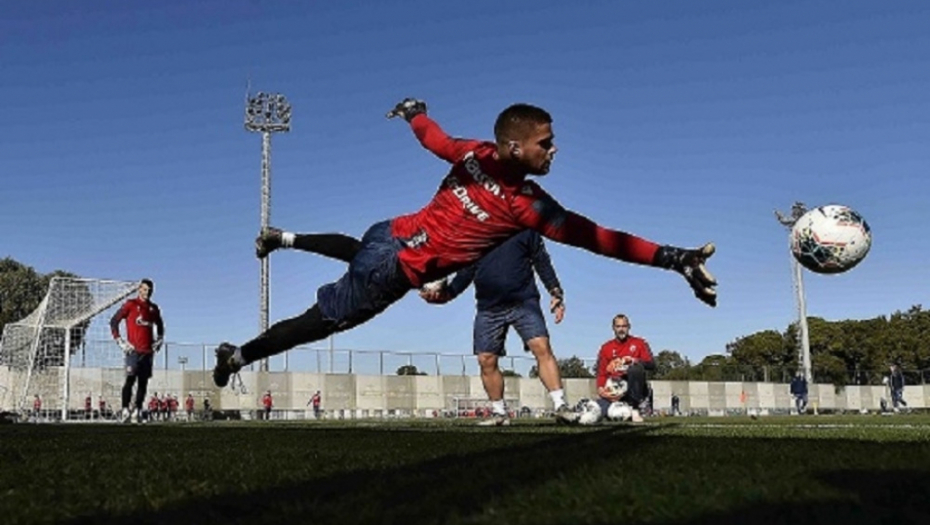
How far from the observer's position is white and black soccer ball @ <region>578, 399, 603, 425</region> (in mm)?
9164

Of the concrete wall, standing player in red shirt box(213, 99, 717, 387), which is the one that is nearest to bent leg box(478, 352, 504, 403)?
standing player in red shirt box(213, 99, 717, 387)

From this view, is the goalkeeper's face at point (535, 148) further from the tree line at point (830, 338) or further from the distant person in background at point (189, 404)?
the tree line at point (830, 338)

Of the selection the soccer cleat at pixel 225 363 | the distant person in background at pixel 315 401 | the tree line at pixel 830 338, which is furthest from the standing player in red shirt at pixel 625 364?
the tree line at pixel 830 338

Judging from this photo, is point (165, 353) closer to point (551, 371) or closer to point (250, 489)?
point (551, 371)

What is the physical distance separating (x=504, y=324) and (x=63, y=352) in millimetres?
29541

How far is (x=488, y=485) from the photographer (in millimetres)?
2887

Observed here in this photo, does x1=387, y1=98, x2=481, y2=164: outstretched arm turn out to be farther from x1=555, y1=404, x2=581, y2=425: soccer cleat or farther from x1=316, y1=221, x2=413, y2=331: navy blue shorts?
x1=555, y1=404, x2=581, y2=425: soccer cleat

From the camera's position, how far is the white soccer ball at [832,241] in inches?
377

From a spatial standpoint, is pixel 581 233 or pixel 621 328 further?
pixel 621 328

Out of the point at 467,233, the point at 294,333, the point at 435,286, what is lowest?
the point at 294,333

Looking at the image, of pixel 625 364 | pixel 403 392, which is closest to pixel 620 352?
pixel 625 364

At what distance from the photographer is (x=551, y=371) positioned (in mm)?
9859

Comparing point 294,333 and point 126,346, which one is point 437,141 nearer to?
point 294,333

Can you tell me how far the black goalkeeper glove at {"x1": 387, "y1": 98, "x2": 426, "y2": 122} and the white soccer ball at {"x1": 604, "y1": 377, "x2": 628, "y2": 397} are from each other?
6.24m
